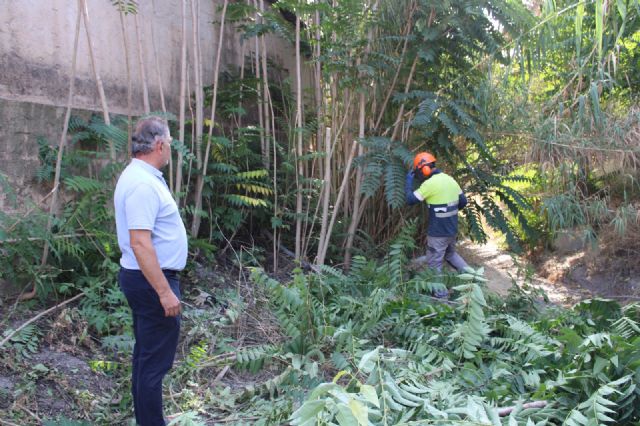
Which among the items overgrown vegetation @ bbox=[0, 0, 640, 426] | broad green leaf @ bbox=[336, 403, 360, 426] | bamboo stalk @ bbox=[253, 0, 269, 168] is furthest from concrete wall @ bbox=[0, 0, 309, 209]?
broad green leaf @ bbox=[336, 403, 360, 426]

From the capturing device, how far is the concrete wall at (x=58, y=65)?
407 centimetres

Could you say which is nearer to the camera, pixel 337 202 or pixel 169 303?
pixel 169 303

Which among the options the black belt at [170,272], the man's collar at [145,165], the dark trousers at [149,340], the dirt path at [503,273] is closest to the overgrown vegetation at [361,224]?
the dark trousers at [149,340]

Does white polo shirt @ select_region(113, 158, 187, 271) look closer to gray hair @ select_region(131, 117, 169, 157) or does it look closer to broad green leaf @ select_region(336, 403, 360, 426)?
gray hair @ select_region(131, 117, 169, 157)

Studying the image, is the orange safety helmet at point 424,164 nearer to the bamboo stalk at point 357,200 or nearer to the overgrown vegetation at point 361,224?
the overgrown vegetation at point 361,224

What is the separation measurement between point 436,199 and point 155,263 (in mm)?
3642

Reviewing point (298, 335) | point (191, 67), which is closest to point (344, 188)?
point (191, 67)

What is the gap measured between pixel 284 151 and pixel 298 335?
112 inches

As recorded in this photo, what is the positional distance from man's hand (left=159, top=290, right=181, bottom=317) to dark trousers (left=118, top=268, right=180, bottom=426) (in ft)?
0.25

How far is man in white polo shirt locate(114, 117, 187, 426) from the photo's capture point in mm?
2658

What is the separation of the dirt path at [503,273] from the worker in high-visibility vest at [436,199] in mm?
697

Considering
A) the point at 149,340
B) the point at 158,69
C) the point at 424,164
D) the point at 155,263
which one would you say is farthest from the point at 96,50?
the point at 424,164

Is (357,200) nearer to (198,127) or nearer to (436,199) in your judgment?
(436,199)

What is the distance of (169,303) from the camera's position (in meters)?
2.66
